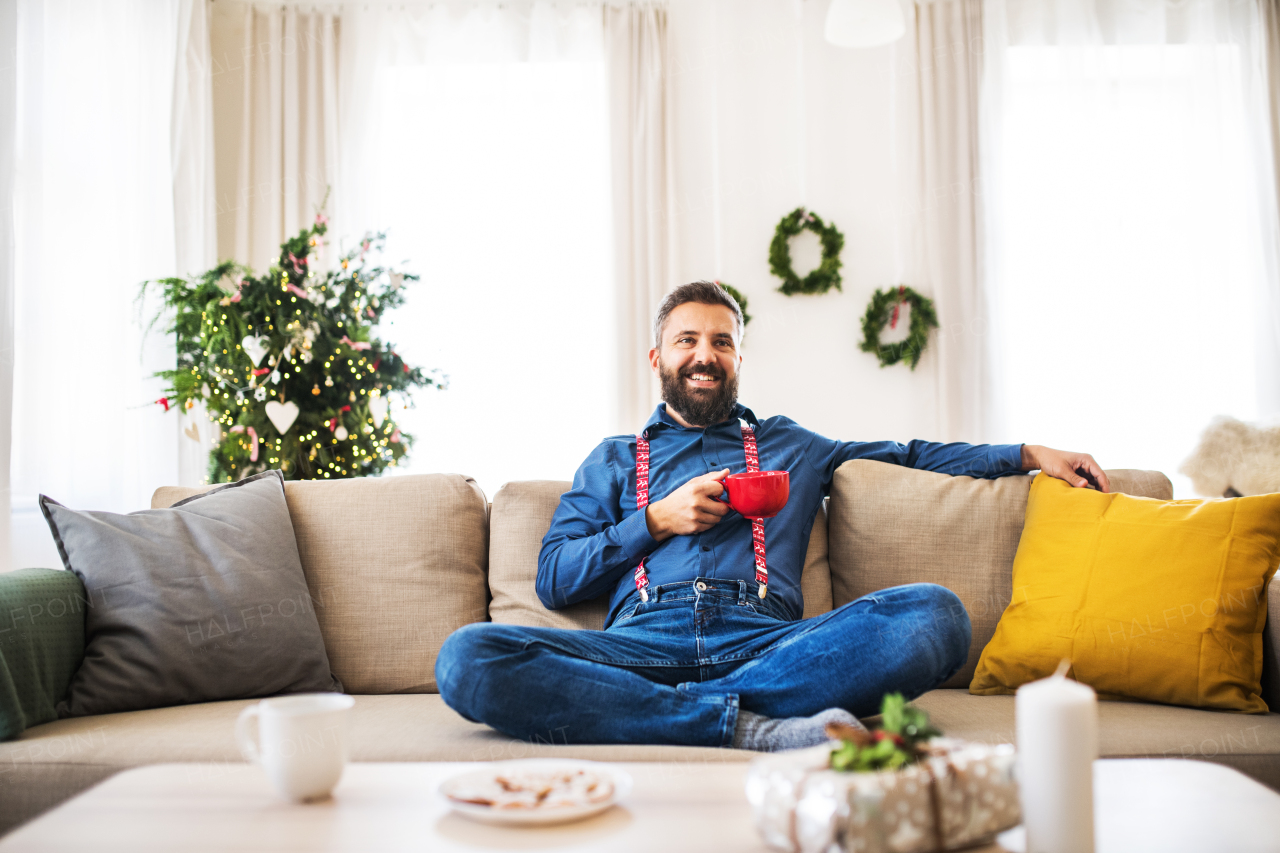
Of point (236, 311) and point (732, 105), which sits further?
point (732, 105)

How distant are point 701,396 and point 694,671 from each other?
0.64m

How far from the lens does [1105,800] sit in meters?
0.83

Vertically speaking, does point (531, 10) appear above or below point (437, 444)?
above

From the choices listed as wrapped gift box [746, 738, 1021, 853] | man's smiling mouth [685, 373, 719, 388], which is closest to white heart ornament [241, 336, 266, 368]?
man's smiling mouth [685, 373, 719, 388]

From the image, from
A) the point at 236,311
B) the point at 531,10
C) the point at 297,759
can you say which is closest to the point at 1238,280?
the point at 531,10

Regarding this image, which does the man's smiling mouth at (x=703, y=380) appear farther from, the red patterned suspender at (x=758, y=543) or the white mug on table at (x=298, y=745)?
the white mug on table at (x=298, y=745)

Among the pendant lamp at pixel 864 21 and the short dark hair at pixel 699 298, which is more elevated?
the pendant lamp at pixel 864 21

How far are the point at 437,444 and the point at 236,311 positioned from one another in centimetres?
136

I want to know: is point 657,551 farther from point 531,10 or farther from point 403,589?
point 531,10

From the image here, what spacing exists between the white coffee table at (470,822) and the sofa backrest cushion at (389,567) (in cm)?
80

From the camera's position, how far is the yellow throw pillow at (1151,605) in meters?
1.43

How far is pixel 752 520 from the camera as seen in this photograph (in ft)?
5.64

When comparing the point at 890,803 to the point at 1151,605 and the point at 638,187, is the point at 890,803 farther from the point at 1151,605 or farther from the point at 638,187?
the point at 638,187

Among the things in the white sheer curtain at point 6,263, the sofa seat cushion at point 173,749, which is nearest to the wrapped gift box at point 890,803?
the sofa seat cushion at point 173,749
